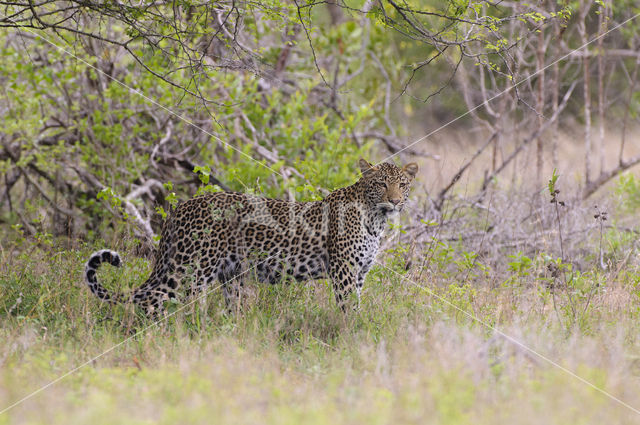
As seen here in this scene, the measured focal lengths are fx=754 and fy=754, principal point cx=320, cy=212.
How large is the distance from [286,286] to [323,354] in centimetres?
139

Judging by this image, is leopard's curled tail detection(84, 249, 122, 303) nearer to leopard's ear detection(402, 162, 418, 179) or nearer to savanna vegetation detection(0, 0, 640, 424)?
savanna vegetation detection(0, 0, 640, 424)

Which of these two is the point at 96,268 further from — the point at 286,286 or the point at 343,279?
the point at 343,279

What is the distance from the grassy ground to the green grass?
0.01 m

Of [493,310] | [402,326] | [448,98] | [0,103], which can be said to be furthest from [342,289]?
[448,98]

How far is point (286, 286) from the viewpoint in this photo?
7.08m

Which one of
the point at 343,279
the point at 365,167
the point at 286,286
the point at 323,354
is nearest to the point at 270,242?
the point at 286,286

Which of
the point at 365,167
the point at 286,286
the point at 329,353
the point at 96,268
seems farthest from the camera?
the point at 286,286

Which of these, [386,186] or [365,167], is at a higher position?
[365,167]

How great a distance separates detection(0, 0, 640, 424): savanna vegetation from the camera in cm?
445

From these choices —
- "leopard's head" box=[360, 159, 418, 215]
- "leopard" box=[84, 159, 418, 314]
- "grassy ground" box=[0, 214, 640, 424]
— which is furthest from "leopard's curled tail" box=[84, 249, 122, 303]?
"leopard's head" box=[360, 159, 418, 215]

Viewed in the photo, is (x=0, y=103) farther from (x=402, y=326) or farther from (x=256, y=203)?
(x=402, y=326)

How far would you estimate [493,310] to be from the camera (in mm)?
6832

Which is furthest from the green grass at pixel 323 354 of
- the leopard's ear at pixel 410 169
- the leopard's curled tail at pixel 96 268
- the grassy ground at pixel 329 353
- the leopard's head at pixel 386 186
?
the leopard's ear at pixel 410 169

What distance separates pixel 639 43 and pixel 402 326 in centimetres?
1107
